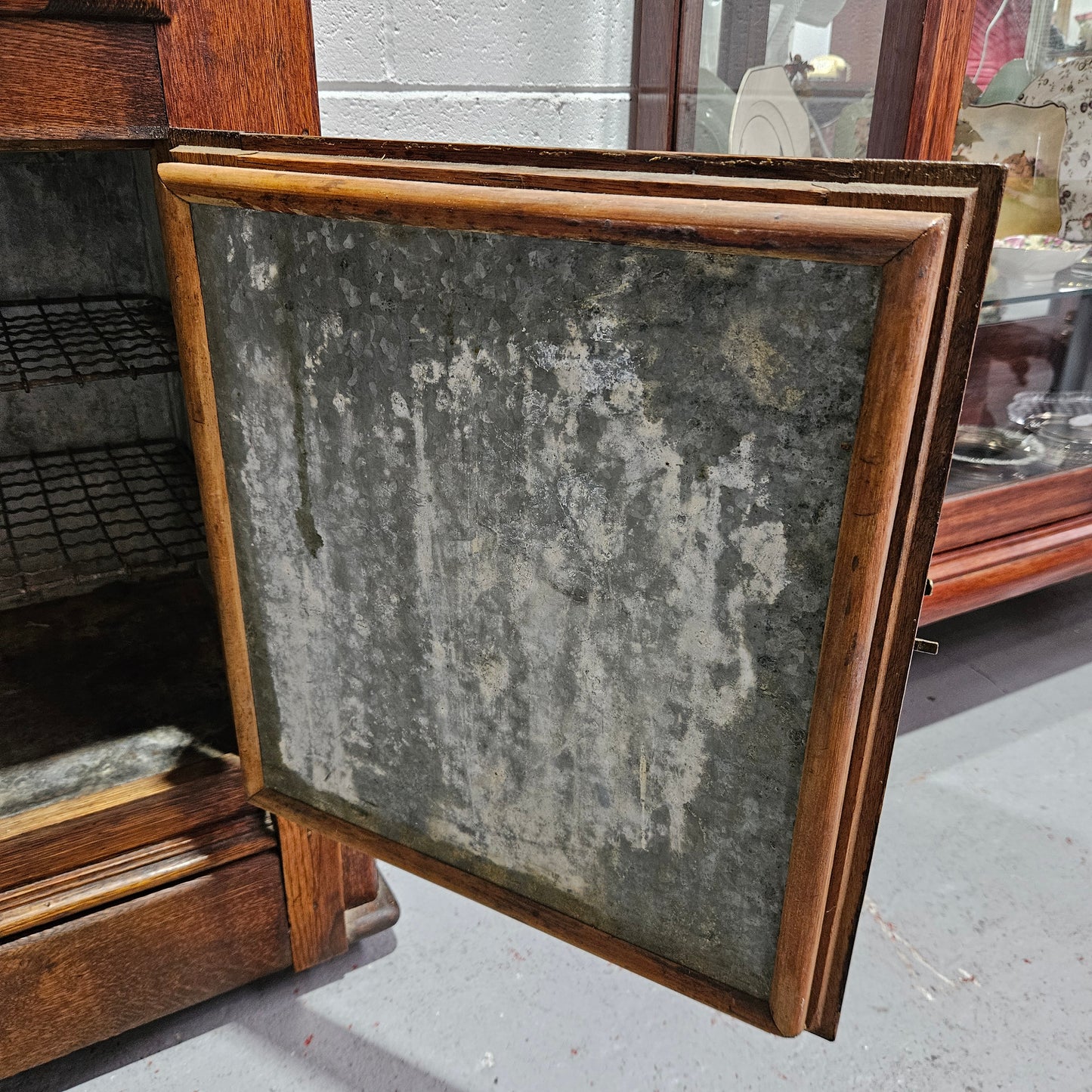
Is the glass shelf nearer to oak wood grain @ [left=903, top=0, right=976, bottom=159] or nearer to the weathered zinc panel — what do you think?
oak wood grain @ [left=903, top=0, right=976, bottom=159]

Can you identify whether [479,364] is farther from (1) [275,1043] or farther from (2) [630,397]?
(1) [275,1043]

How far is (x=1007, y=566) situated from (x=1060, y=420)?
1.46ft

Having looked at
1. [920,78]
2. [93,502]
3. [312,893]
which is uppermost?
[920,78]

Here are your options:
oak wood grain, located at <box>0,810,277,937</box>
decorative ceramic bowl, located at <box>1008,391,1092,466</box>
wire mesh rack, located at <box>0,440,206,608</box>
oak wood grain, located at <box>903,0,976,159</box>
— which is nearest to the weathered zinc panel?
oak wood grain, located at <box>0,810,277,937</box>

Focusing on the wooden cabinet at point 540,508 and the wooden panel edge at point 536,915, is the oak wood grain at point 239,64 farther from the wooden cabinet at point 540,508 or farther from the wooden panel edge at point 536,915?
the wooden panel edge at point 536,915

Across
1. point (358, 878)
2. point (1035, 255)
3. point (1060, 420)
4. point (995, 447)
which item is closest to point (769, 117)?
point (1035, 255)

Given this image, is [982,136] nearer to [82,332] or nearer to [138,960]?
[82,332]

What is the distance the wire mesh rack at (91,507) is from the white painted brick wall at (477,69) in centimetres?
62

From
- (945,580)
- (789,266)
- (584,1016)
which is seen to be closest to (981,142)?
(945,580)

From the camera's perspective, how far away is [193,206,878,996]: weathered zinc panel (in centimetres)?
53

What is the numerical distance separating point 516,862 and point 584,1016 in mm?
469

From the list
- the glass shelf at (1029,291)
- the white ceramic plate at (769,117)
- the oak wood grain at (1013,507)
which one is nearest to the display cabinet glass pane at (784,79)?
the white ceramic plate at (769,117)

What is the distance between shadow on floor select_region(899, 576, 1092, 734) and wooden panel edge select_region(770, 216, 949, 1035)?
1121mm

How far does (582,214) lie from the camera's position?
0.51 m
